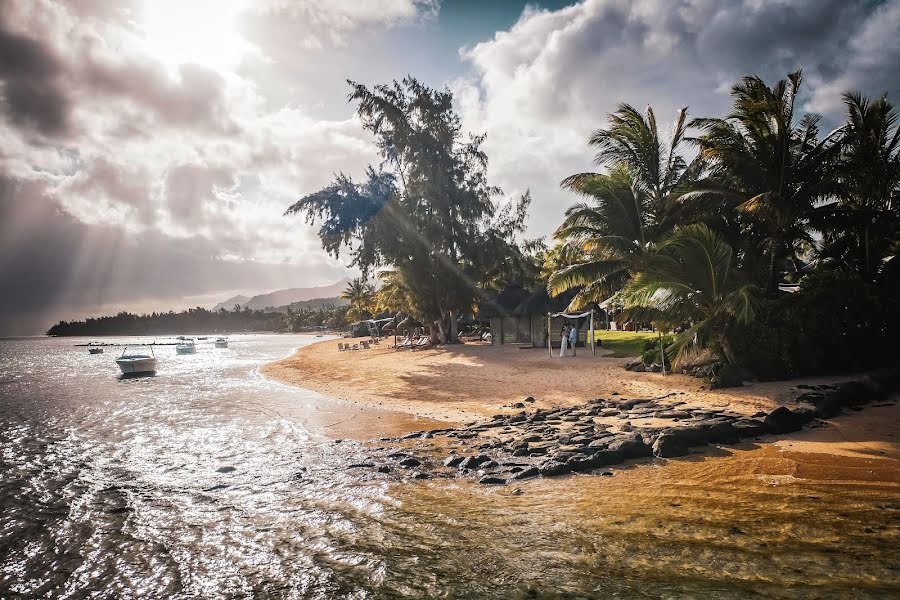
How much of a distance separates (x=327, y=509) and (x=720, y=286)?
11.8 meters

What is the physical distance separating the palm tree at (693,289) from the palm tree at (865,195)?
5520 mm

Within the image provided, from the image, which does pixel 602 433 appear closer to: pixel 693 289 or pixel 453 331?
Result: pixel 693 289

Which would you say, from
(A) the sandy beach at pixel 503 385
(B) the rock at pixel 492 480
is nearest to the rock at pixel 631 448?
(B) the rock at pixel 492 480

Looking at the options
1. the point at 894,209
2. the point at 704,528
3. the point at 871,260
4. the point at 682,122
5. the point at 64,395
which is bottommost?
the point at 64,395

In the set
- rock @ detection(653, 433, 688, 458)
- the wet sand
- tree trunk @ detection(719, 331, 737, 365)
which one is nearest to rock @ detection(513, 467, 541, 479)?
the wet sand

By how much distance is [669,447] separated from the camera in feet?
25.1

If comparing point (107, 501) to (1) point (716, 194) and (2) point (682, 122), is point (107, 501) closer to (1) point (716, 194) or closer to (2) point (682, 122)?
(1) point (716, 194)

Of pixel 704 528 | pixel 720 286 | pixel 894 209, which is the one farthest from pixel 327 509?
pixel 894 209

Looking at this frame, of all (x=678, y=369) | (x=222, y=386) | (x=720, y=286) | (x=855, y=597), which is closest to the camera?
(x=855, y=597)

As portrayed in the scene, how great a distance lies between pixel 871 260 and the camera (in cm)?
1552

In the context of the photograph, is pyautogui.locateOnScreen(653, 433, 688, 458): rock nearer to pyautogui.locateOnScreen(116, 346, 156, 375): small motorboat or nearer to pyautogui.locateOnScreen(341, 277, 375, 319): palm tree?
pyautogui.locateOnScreen(116, 346, 156, 375): small motorboat

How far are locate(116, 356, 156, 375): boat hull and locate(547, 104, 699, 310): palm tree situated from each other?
26892 mm

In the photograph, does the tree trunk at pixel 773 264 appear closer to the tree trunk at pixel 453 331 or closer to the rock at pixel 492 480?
the rock at pixel 492 480

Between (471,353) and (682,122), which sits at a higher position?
(682,122)
